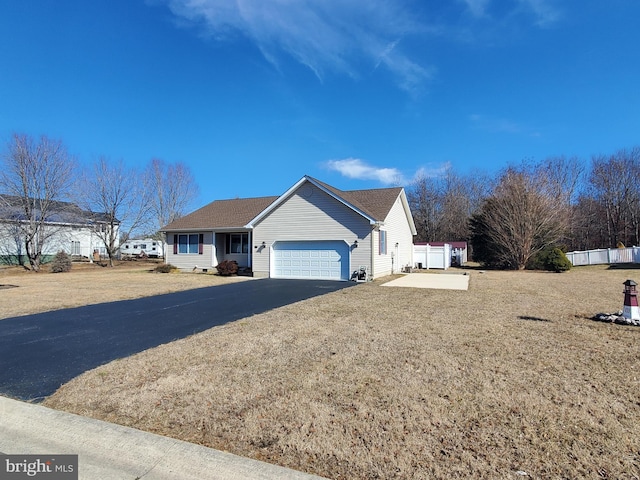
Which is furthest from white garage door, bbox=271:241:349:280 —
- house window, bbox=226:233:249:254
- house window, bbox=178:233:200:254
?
house window, bbox=178:233:200:254

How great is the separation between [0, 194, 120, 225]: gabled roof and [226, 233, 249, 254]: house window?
580 inches

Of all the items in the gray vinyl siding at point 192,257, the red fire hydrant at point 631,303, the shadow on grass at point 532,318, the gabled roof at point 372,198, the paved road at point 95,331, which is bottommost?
the paved road at point 95,331

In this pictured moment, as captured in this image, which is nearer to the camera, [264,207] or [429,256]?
[264,207]

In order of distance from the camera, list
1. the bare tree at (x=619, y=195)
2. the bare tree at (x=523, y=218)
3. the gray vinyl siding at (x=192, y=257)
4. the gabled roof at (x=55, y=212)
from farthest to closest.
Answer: the bare tree at (x=619, y=195) → the gabled roof at (x=55, y=212) → the bare tree at (x=523, y=218) → the gray vinyl siding at (x=192, y=257)

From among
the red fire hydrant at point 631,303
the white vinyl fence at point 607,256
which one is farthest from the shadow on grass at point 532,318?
the white vinyl fence at point 607,256

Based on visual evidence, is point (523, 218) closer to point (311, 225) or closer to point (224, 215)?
point (311, 225)

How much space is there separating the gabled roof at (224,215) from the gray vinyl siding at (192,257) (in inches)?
24.0

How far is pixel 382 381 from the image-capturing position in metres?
4.08

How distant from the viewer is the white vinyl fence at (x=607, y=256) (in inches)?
1000

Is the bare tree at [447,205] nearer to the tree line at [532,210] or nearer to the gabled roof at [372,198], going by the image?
the tree line at [532,210]

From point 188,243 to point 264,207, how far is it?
18.3 ft

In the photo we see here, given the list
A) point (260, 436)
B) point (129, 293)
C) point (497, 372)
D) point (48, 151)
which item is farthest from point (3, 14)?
point (48, 151)

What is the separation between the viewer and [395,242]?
20641 mm

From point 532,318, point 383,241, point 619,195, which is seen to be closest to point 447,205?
point 619,195
